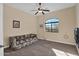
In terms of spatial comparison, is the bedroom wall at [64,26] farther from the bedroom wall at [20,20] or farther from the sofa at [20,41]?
the sofa at [20,41]

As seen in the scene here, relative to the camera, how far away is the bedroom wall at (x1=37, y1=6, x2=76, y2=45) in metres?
2.19

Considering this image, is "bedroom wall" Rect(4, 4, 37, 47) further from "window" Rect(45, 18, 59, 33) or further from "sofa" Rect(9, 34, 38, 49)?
"window" Rect(45, 18, 59, 33)

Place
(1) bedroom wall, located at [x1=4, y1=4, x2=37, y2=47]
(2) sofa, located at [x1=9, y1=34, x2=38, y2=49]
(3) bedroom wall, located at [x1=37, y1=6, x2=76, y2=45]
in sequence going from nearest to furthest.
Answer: (3) bedroom wall, located at [x1=37, y1=6, x2=76, y2=45] < (1) bedroom wall, located at [x1=4, y1=4, x2=37, y2=47] < (2) sofa, located at [x1=9, y1=34, x2=38, y2=49]

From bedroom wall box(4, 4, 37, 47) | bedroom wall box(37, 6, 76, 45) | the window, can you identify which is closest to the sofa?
bedroom wall box(4, 4, 37, 47)

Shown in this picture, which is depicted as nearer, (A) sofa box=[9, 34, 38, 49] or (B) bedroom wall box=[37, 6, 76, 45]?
(B) bedroom wall box=[37, 6, 76, 45]

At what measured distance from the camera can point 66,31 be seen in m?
2.35

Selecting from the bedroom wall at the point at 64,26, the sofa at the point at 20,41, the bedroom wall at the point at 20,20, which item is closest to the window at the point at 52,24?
the bedroom wall at the point at 64,26

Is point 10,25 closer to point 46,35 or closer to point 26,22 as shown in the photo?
point 26,22

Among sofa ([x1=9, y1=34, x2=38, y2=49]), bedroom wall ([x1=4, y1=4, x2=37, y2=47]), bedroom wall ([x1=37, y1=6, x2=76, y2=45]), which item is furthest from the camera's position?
sofa ([x1=9, y1=34, x2=38, y2=49])

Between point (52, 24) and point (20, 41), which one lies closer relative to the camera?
point (52, 24)

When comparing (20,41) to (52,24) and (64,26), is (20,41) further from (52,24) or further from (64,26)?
(64,26)

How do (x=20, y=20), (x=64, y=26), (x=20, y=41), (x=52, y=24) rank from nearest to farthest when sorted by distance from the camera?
1. (x=52, y=24)
2. (x=64, y=26)
3. (x=20, y=20)
4. (x=20, y=41)

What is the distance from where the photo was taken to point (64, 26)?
2.40m

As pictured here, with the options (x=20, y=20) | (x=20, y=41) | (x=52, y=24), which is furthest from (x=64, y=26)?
(x=20, y=41)
